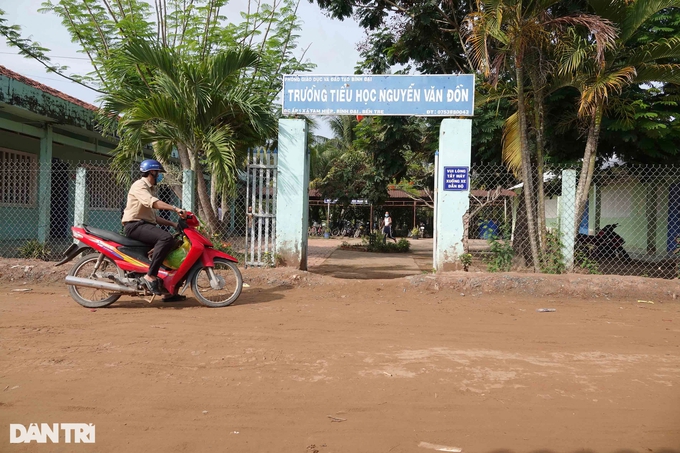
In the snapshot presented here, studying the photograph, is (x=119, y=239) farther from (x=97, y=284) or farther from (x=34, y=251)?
(x=34, y=251)

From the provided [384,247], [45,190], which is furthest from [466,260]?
[384,247]

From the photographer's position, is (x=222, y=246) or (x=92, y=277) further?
(x=222, y=246)

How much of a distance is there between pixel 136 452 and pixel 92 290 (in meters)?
3.99

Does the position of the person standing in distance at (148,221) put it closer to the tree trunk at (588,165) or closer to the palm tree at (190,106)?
the palm tree at (190,106)

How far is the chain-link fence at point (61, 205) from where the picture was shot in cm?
837

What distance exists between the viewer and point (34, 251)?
843cm

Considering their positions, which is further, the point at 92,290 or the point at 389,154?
the point at 389,154

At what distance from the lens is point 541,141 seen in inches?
319

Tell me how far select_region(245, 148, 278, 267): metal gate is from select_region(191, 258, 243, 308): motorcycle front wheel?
1.68 meters

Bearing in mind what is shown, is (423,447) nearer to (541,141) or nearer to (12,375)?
(12,375)

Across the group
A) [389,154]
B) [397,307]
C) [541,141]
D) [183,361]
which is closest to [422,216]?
[389,154]

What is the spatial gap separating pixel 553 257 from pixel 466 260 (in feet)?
4.43

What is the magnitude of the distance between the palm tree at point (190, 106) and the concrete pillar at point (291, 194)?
1.70 ft

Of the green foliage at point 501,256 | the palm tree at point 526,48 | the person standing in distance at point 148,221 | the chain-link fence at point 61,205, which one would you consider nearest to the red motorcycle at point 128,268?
the person standing in distance at point 148,221
